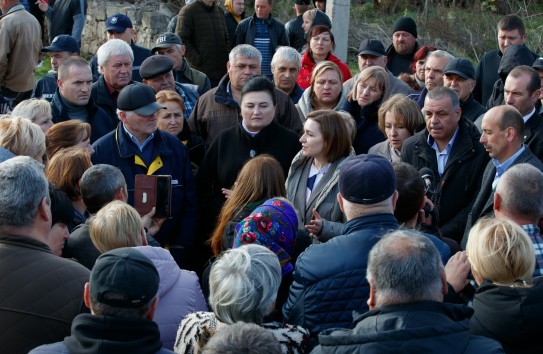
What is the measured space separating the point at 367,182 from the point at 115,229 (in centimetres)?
135

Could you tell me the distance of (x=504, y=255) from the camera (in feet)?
12.2

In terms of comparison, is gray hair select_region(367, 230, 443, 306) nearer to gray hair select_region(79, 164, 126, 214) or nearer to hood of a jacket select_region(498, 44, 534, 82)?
gray hair select_region(79, 164, 126, 214)

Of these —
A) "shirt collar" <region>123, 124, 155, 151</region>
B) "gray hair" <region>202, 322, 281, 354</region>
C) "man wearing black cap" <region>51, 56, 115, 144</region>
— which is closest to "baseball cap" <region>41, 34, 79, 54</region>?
"man wearing black cap" <region>51, 56, 115, 144</region>

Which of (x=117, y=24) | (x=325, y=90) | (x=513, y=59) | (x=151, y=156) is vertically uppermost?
(x=117, y=24)

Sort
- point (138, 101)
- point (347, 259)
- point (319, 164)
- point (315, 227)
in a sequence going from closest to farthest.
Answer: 1. point (347, 259)
2. point (315, 227)
3. point (319, 164)
4. point (138, 101)

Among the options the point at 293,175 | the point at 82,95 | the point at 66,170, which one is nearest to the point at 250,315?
the point at 66,170

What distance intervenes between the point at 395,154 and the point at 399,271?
3.81 m

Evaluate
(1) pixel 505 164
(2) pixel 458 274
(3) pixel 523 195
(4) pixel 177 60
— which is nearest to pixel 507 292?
(2) pixel 458 274

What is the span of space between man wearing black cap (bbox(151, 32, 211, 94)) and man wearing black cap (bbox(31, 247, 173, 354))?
5956 millimetres

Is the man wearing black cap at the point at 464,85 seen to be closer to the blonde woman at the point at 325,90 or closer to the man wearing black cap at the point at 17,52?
the blonde woman at the point at 325,90

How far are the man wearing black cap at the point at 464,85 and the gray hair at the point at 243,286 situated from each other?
14.2 feet

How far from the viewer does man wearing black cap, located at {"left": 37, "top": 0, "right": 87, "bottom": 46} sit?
39.4 feet

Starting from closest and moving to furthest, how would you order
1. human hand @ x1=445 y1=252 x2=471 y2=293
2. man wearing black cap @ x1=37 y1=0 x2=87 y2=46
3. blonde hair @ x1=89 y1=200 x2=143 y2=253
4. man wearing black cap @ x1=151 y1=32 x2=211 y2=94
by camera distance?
human hand @ x1=445 y1=252 x2=471 y2=293 < blonde hair @ x1=89 y1=200 x2=143 y2=253 < man wearing black cap @ x1=151 y1=32 x2=211 y2=94 < man wearing black cap @ x1=37 y1=0 x2=87 y2=46

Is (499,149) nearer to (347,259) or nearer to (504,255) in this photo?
(504,255)
